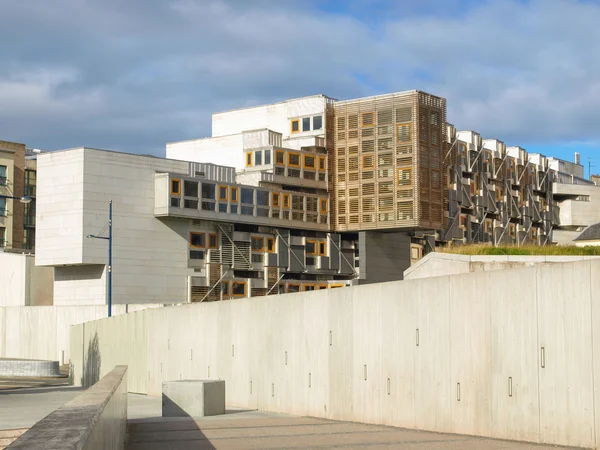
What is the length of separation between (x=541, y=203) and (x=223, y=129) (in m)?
38.6

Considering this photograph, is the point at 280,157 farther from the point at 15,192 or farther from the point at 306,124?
the point at 15,192

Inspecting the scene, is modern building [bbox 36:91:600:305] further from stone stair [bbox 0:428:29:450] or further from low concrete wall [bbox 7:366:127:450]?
low concrete wall [bbox 7:366:127:450]

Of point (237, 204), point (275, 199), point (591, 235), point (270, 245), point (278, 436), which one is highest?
point (275, 199)

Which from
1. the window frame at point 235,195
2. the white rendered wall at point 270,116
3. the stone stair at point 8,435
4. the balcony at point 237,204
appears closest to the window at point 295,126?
the white rendered wall at point 270,116

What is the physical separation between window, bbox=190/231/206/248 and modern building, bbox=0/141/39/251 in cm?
3677

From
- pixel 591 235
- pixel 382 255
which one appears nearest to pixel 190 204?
pixel 382 255

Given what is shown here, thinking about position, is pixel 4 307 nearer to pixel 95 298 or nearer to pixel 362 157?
pixel 95 298

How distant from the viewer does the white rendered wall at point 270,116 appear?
76.6m

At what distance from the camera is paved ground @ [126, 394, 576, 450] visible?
14.0 m

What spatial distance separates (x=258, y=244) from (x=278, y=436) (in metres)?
57.9

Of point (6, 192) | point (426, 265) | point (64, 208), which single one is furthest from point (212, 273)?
point (6, 192)

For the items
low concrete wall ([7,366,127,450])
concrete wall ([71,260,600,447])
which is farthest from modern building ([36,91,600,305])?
low concrete wall ([7,366,127,450])

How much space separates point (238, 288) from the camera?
238 ft

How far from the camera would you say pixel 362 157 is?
243ft
